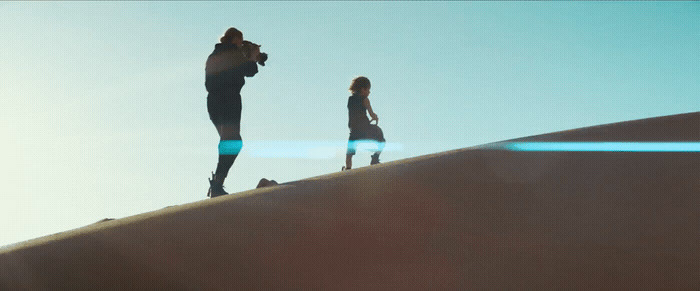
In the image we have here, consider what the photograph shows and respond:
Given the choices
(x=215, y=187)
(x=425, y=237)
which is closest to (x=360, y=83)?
(x=215, y=187)

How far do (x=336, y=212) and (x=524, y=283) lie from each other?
2.86 feet

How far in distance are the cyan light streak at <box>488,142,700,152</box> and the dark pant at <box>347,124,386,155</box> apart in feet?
9.73

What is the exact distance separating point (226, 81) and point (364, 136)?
2268mm

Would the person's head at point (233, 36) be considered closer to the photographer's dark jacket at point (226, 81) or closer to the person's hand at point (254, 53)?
the photographer's dark jacket at point (226, 81)

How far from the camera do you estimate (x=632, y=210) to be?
2248mm

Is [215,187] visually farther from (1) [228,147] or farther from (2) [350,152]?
(2) [350,152]

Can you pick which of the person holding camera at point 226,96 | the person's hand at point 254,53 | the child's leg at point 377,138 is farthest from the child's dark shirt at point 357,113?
the person holding camera at point 226,96

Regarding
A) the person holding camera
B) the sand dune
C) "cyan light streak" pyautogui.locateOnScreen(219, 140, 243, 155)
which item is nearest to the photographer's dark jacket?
the person holding camera

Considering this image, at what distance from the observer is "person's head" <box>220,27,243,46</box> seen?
436 centimetres

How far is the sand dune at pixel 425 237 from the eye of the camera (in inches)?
71.4

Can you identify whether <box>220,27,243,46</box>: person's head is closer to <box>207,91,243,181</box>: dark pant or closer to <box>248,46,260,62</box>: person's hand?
<box>248,46,260,62</box>: person's hand

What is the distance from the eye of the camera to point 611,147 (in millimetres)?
3061

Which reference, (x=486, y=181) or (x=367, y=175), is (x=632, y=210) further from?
(x=367, y=175)

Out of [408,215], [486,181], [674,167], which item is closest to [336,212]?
[408,215]
